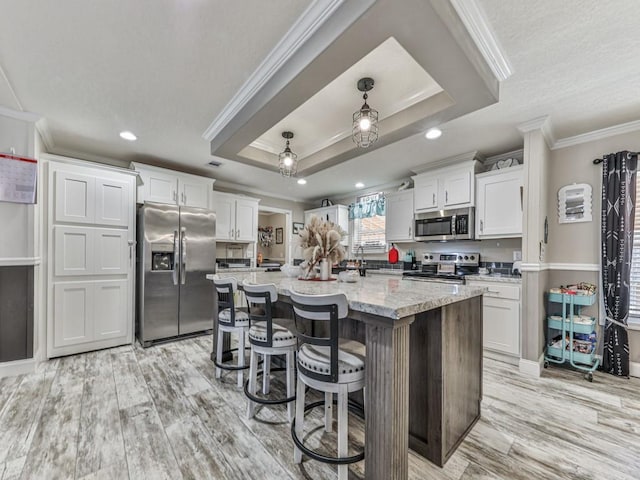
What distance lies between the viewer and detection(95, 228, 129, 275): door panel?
3314 millimetres

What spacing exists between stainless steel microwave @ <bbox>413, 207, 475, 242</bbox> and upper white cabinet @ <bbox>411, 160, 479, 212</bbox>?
130mm

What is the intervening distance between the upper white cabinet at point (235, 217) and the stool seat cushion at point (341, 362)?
3649mm

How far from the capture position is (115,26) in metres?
1.63

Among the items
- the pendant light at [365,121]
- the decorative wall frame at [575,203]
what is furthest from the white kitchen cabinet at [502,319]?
the pendant light at [365,121]

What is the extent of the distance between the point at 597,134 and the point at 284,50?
11.0ft

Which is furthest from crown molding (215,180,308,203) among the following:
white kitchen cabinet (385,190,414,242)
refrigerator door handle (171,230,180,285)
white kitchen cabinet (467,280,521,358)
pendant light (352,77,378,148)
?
white kitchen cabinet (467,280,521,358)

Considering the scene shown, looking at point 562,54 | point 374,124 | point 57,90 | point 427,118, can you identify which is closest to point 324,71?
point 374,124

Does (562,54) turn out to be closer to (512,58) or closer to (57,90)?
(512,58)

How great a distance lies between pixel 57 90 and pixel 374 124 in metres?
2.56

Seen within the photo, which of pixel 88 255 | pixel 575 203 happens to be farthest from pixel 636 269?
pixel 88 255

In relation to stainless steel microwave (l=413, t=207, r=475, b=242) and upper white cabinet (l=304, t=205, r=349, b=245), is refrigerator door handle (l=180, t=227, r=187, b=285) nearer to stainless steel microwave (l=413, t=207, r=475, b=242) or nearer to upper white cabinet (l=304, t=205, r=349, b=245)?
upper white cabinet (l=304, t=205, r=349, b=245)

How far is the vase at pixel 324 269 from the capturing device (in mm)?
2379

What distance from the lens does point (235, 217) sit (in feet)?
16.1

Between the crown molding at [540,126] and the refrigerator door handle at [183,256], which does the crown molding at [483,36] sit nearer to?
the crown molding at [540,126]
